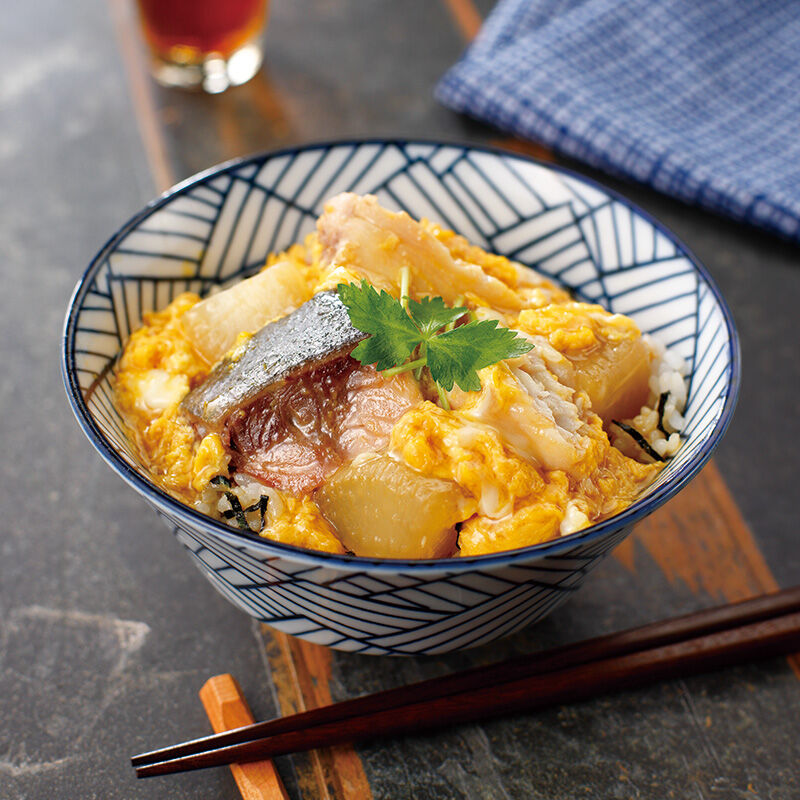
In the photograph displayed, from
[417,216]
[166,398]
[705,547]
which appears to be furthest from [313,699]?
[417,216]

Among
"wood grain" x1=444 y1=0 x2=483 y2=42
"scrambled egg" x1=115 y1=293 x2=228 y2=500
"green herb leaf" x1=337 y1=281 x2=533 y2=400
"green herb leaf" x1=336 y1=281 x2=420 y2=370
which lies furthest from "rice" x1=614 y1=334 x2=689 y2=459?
"wood grain" x1=444 y1=0 x2=483 y2=42

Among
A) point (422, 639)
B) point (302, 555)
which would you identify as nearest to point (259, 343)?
point (302, 555)

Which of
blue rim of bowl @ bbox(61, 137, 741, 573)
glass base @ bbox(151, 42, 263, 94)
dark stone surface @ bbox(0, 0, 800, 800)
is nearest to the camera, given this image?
blue rim of bowl @ bbox(61, 137, 741, 573)

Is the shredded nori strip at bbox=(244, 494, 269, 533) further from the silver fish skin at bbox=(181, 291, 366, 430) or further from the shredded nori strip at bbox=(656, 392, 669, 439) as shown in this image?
the shredded nori strip at bbox=(656, 392, 669, 439)

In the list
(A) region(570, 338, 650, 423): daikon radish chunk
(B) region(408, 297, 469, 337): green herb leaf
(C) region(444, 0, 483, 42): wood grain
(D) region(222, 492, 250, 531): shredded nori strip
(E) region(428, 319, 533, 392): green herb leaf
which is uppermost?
(C) region(444, 0, 483, 42): wood grain

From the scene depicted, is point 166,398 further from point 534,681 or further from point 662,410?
point 662,410

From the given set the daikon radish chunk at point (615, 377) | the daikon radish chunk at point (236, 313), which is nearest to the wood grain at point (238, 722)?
the daikon radish chunk at point (236, 313)

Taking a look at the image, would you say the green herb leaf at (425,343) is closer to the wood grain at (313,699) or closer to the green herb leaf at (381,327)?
the green herb leaf at (381,327)
